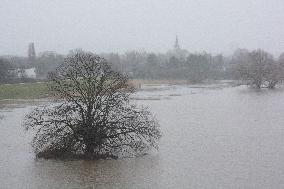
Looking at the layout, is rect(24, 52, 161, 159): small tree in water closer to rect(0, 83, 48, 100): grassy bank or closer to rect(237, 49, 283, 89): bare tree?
rect(0, 83, 48, 100): grassy bank

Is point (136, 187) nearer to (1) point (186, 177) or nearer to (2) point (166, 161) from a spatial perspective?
(1) point (186, 177)

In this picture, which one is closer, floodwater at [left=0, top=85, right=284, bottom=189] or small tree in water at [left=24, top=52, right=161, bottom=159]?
floodwater at [left=0, top=85, right=284, bottom=189]

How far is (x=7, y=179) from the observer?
18703mm

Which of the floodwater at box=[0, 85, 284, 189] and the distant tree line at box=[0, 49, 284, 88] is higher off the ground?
the distant tree line at box=[0, 49, 284, 88]

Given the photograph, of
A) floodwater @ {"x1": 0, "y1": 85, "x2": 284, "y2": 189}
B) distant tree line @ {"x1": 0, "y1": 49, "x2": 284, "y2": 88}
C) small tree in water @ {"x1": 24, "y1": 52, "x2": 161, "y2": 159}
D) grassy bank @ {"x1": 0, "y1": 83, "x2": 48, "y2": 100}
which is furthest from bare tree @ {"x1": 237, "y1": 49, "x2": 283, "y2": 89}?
small tree in water @ {"x1": 24, "y1": 52, "x2": 161, "y2": 159}

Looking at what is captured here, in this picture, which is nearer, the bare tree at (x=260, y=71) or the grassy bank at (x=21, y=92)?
the grassy bank at (x=21, y=92)

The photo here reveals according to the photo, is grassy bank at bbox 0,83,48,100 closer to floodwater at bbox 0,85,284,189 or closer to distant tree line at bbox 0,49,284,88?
distant tree line at bbox 0,49,284,88

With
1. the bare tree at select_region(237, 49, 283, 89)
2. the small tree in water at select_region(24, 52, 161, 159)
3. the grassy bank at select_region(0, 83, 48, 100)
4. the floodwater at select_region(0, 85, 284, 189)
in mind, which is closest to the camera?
the floodwater at select_region(0, 85, 284, 189)

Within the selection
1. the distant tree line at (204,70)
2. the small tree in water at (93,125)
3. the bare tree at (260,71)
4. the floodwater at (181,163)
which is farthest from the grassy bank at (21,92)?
the bare tree at (260,71)

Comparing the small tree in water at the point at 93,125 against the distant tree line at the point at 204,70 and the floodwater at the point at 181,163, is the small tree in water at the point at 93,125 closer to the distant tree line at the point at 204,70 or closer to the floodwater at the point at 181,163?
the floodwater at the point at 181,163

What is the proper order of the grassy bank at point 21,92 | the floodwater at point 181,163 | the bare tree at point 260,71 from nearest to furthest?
the floodwater at point 181,163
the grassy bank at point 21,92
the bare tree at point 260,71

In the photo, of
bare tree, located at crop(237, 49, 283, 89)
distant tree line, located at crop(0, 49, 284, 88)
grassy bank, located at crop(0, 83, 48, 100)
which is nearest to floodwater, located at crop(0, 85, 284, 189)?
grassy bank, located at crop(0, 83, 48, 100)

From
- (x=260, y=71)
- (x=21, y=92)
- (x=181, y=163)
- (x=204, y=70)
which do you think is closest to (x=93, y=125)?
(x=181, y=163)

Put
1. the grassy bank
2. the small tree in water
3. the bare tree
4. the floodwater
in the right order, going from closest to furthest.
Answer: the floodwater, the small tree in water, the grassy bank, the bare tree
